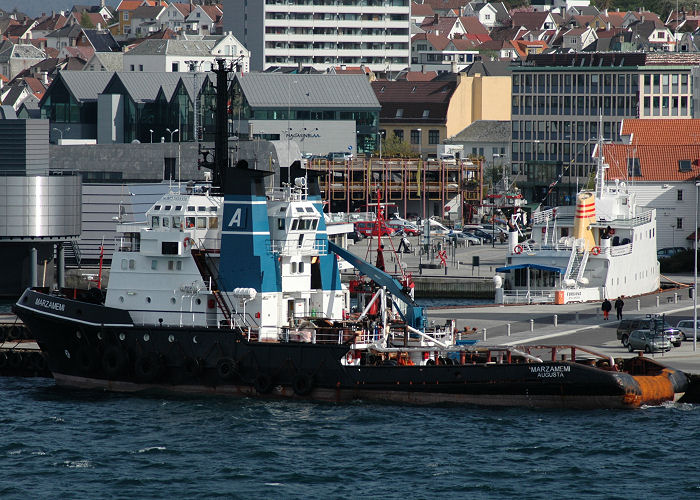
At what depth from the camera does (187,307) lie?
164 feet

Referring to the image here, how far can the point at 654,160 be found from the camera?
312 feet

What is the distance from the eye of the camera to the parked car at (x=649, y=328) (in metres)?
54.4

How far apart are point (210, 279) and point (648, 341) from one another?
646 inches

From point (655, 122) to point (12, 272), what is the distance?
49218 millimetres

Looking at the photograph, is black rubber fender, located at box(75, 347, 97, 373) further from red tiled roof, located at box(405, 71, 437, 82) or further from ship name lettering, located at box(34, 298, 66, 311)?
red tiled roof, located at box(405, 71, 437, 82)

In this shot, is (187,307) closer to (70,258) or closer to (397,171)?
(70,258)

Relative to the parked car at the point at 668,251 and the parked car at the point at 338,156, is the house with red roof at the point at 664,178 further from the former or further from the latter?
the parked car at the point at 338,156

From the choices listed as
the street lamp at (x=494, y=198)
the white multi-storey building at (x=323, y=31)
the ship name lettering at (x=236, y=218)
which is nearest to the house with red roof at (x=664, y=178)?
the street lamp at (x=494, y=198)

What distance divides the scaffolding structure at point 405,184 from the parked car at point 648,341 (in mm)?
67017

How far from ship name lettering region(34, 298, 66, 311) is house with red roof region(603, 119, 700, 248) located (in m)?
49.2

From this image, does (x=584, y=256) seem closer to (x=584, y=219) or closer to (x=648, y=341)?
(x=584, y=219)

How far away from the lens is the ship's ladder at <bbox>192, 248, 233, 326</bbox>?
4919 cm

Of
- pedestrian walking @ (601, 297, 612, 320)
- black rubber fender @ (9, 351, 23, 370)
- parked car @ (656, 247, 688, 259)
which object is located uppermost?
parked car @ (656, 247, 688, 259)

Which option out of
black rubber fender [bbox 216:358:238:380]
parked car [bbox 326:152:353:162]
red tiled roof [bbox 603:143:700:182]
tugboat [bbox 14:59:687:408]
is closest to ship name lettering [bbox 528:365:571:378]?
tugboat [bbox 14:59:687:408]
